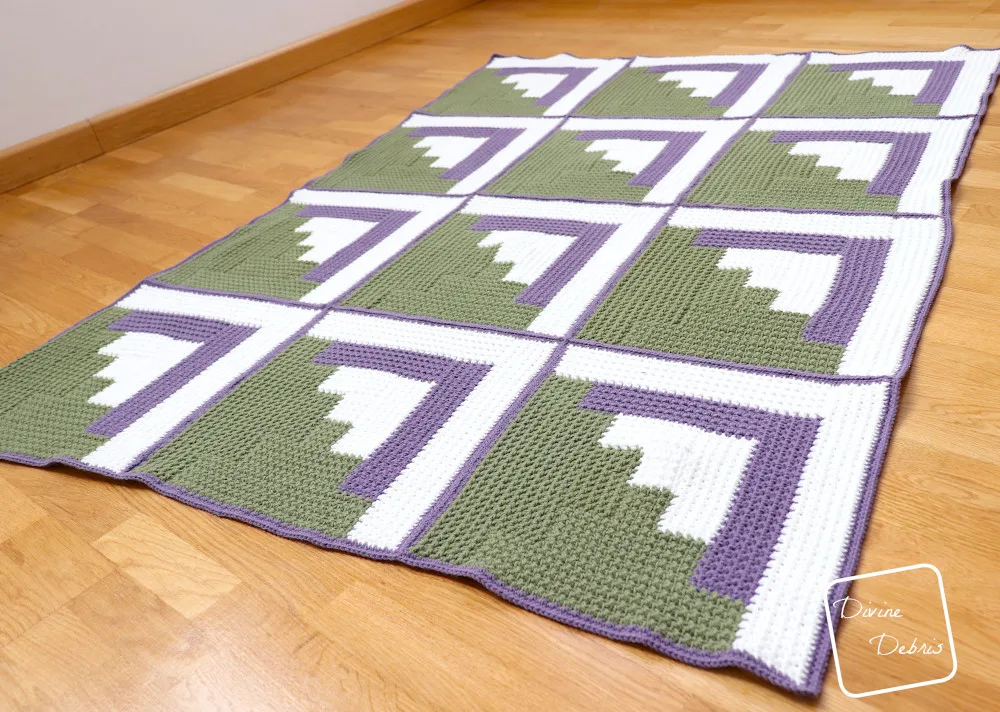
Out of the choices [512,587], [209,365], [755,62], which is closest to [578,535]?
[512,587]

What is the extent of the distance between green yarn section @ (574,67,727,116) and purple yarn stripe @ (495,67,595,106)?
3.7 inches

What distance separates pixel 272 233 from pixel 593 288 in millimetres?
703

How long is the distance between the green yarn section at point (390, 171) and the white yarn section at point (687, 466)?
863 mm

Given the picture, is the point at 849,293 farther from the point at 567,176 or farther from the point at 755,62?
the point at 755,62

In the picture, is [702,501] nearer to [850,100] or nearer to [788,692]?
[788,692]

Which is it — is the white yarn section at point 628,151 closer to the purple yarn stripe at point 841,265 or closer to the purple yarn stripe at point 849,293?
the purple yarn stripe at point 841,265

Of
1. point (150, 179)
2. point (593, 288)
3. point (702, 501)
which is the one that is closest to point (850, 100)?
point (593, 288)

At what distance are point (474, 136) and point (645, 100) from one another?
40 centimetres

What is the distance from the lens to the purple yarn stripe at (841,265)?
3.60 feet

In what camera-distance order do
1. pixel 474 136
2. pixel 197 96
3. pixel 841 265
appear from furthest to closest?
1. pixel 197 96
2. pixel 474 136
3. pixel 841 265

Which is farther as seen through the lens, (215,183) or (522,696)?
(215,183)

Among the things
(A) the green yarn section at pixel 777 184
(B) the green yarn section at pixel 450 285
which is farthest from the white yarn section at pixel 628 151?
(B) the green yarn section at pixel 450 285

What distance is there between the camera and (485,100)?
2.15 m

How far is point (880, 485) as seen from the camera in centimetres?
89
